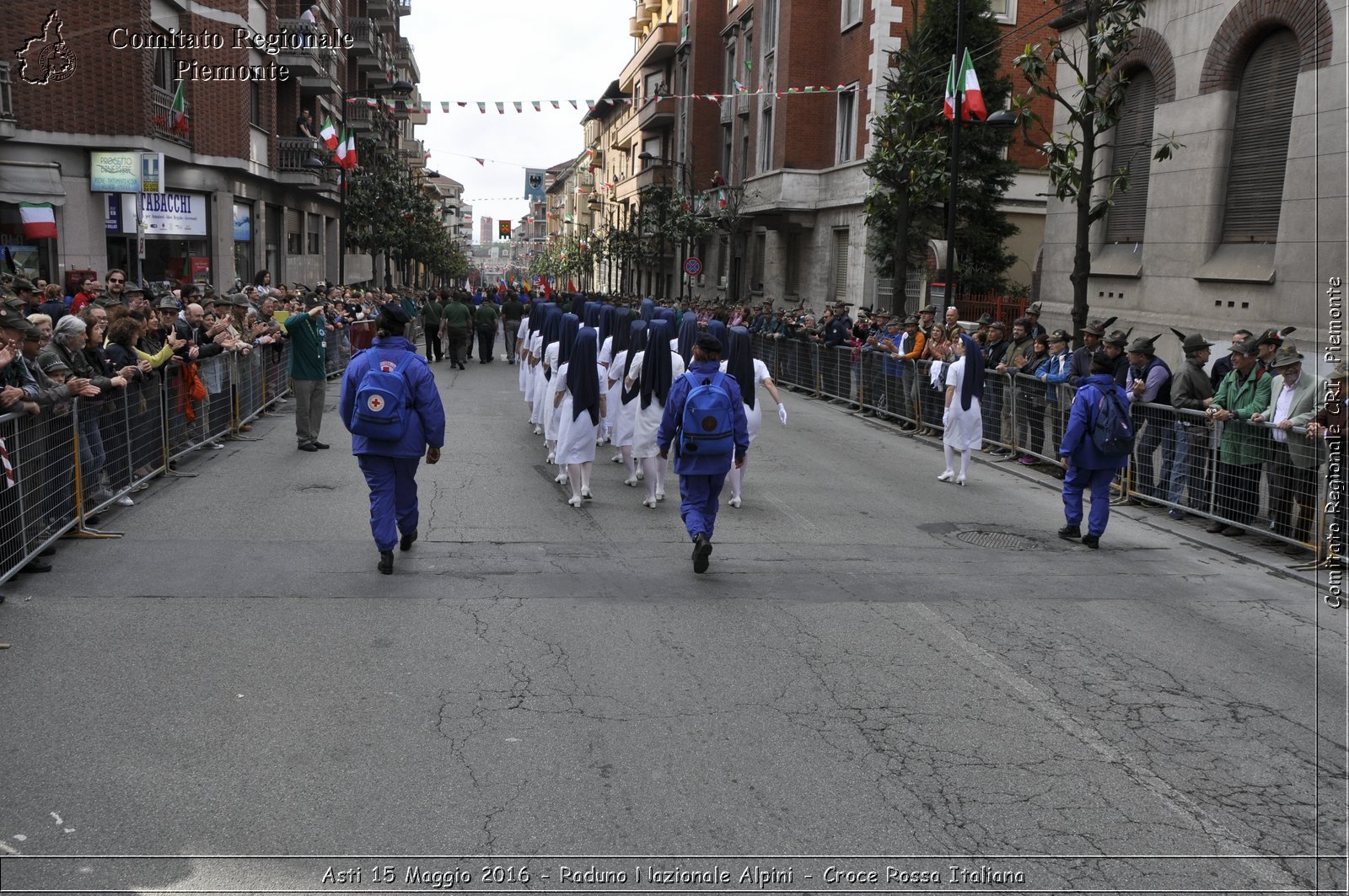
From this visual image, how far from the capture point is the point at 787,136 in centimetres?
3856

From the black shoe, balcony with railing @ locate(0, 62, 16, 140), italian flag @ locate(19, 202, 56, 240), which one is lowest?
the black shoe

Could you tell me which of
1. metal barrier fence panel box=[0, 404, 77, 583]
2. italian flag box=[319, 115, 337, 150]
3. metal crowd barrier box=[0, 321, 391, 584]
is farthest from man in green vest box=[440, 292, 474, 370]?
metal barrier fence panel box=[0, 404, 77, 583]

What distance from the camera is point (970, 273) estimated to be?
3033 cm

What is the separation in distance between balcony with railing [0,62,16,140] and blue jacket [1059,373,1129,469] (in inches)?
816

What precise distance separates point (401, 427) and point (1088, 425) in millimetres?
5507

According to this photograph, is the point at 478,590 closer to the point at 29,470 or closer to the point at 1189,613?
the point at 29,470

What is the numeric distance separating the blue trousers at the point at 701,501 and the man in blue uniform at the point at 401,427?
178 cm

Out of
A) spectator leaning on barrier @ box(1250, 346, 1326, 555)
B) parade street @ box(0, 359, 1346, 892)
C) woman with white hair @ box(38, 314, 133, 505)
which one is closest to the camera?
parade street @ box(0, 359, 1346, 892)

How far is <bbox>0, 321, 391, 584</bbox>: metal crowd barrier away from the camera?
7770mm

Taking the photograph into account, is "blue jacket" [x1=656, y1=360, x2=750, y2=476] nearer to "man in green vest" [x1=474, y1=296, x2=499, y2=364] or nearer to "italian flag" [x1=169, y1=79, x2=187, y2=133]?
"italian flag" [x1=169, y1=79, x2=187, y2=133]

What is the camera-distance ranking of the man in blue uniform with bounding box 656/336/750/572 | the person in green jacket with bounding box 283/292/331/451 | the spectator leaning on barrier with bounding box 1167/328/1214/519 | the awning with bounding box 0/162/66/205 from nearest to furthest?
the man in blue uniform with bounding box 656/336/750/572
the spectator leaning on barrier with bounding box 1167/328/1214/519
the person in green jacket with bounding box 283/292/331/451
the awning with bounding box 0/162/66/205

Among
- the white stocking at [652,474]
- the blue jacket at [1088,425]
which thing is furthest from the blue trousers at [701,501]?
the blue jacket at [1088,425]

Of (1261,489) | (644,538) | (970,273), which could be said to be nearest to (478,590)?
(644,538)

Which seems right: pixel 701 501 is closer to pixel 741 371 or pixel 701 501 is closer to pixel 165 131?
pixel 741 371
